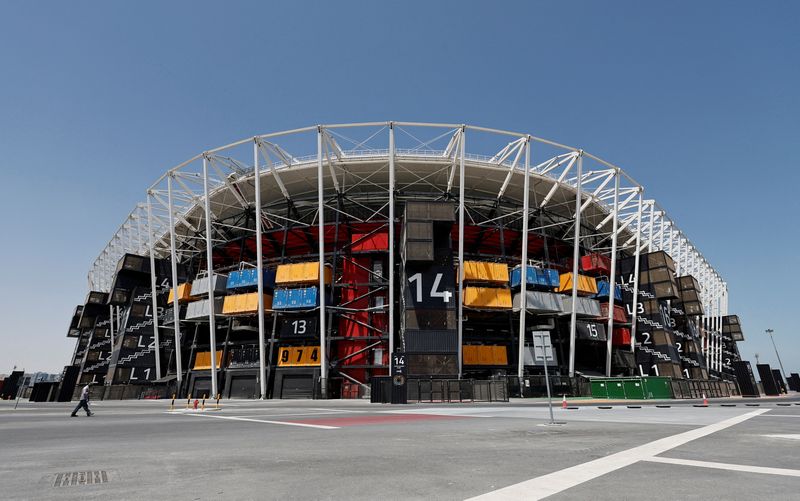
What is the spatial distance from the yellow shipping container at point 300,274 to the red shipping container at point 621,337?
3523 cm

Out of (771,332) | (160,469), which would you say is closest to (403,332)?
(160,469)

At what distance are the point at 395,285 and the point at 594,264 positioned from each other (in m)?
24.8

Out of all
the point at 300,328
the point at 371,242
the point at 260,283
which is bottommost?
the point at 300,328

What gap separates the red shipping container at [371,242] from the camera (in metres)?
45.9

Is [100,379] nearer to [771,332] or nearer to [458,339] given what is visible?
[458,339]

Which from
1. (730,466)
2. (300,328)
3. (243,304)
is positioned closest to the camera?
(730,466)

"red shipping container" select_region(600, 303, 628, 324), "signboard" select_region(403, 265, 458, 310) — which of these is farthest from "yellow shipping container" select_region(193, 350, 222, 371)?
"red shipping container" select_region(600, 303, 628, 324)

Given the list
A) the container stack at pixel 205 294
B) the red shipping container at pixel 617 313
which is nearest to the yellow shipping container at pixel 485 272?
the red shipping container at pixel 617 313

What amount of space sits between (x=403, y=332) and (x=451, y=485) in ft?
104

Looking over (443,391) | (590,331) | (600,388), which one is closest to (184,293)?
(443,391)

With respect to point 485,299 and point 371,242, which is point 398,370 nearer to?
point 485,299

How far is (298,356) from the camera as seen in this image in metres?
43.9

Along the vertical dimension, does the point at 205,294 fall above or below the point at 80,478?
above

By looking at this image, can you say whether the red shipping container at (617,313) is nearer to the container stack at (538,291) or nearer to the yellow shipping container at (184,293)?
the container stack at (538,291)
